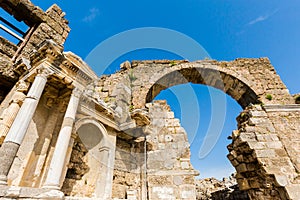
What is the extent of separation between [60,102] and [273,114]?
7783mm

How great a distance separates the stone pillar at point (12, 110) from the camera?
3.25m

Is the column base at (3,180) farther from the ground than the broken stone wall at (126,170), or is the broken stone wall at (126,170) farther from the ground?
the broken stone wall at (126,170)

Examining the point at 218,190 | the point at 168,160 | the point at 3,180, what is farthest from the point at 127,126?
the point at 218,190

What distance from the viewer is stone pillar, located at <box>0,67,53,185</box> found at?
2.63m

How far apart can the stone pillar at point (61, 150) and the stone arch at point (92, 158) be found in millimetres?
679

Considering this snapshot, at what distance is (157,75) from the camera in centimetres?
808

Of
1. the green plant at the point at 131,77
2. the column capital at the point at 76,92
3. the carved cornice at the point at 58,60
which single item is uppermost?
the green plant at the point at 131,77

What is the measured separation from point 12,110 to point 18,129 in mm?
867

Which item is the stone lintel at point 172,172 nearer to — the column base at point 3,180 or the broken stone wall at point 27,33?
the column base at point 3,180

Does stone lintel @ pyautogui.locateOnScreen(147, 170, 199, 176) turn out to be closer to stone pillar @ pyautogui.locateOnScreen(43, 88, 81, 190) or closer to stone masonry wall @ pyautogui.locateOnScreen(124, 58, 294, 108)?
stone pillar @ pyautogui.locateOnScreen(43, 88, 81, 190)

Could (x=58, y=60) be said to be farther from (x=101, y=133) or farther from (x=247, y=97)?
(x=247, y=97)

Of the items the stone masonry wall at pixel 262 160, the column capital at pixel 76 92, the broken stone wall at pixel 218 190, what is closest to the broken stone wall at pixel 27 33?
the column capital at pixel 76 92

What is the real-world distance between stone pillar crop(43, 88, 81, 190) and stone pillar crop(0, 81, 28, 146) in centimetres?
99

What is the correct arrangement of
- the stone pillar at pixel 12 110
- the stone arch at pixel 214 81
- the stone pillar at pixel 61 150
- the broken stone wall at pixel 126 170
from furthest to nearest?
the stone arch at pixel 214 81 → the broken stone wall at pixel 126 170 → the stone pillar at pixel 12 110 → the stone pillar at pixel 61 150
